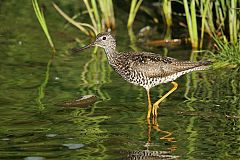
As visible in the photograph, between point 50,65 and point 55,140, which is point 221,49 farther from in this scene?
point 55,140

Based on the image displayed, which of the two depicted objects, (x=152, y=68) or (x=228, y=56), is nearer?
(x=152, y=68)

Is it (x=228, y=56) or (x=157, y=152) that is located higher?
(x=228, y=56)

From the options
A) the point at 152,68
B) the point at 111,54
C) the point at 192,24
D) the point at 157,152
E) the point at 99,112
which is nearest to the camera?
the point at 157,152

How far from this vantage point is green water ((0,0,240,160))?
7.85 m

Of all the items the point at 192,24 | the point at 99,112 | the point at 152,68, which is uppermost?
the point at 192,24

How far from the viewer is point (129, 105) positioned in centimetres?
950

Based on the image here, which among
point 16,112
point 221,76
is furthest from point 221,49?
Answer: point 16,112

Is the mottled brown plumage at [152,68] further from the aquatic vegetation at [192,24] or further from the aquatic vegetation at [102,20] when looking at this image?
the aquatic vegetation at [102,20]

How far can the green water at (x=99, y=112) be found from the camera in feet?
25.7

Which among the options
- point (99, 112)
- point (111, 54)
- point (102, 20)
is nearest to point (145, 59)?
point (111, 54)

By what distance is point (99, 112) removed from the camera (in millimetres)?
9227

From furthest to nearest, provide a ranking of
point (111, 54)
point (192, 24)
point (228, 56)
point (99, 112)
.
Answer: point (192, 24)
point (228, 56)
point (111, 54)
point (99, 112)

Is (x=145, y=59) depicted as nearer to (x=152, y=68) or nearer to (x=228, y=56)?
(x=152, y=68)

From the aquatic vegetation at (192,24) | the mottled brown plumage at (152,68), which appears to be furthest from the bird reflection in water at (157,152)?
the aquatic vegetation at (192,24)
